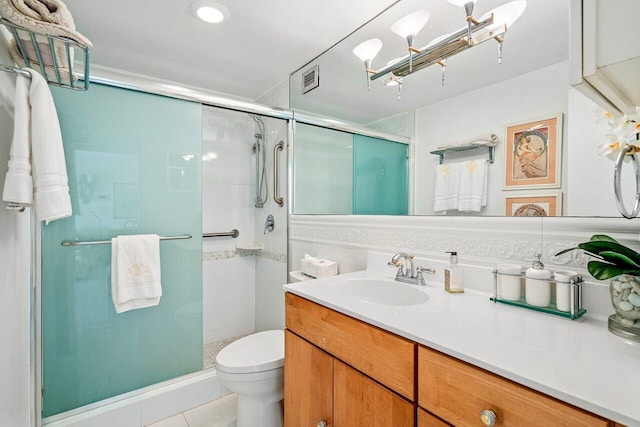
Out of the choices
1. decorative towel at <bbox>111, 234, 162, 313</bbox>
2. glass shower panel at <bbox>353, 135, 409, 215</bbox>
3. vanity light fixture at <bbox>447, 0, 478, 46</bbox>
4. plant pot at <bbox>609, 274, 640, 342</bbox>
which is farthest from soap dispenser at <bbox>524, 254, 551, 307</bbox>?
decorative towel at <bbox>111, 234, 162, 313</bbox>

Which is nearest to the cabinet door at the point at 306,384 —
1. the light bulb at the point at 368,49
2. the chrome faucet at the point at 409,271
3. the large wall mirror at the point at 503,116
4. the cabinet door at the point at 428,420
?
the cabinet door at the point at 428,420

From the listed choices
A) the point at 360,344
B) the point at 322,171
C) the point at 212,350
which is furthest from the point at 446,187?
the point at 212,350

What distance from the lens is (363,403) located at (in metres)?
0.89

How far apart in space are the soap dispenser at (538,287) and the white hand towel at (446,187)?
0.40 meters

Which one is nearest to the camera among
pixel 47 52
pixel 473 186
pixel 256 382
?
pixel 47 52

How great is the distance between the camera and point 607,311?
86 cm

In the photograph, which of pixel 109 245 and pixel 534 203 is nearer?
pixel 534 203

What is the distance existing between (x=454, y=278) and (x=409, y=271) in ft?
0.70

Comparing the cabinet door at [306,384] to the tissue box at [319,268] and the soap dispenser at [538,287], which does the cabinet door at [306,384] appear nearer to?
the tissue box at [319,268]

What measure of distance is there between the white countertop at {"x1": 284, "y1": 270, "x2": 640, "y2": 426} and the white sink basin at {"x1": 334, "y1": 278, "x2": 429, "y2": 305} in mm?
180

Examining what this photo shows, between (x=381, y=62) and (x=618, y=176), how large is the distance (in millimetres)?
1237

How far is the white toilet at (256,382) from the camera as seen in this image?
56.4 inches

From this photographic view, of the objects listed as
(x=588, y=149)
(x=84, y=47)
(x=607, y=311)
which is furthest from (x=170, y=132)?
(x=607, y=311)

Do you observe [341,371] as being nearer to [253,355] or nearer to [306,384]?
[306,384]
